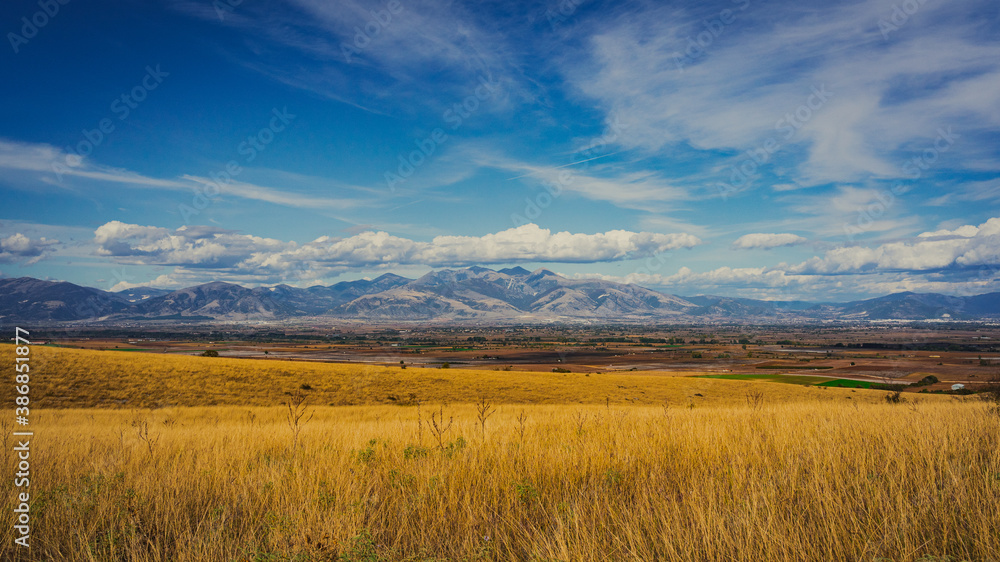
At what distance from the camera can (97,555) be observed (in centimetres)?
356

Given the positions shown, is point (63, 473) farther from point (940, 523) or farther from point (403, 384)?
point (403, 384)

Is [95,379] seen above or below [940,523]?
below

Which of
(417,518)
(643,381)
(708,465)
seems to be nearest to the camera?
(417,518)

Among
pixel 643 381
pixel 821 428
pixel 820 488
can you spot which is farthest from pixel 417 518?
pixel 643 381

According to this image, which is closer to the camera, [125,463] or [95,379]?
[125,463]

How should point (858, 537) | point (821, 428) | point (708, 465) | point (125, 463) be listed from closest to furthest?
point (858, 537)
point (708, 465)
point (125, 463)
point (821, 428)

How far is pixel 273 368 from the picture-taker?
1545 inches

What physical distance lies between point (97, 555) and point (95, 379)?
3571 centimetres

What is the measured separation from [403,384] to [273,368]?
1112cm

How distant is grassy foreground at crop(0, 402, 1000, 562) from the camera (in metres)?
3.31

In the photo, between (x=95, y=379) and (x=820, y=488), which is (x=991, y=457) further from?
(x=95, y=379)

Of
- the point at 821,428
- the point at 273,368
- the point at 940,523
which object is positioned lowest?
the point at 273,368

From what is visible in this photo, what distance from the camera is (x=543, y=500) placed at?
188 inches

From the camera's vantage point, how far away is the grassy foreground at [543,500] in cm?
331
